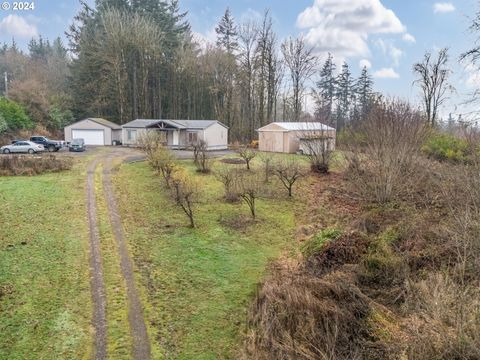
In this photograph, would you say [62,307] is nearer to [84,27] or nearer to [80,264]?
[80,264]

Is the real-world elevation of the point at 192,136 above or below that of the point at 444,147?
above

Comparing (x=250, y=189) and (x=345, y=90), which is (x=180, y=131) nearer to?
(x=250, y=189)

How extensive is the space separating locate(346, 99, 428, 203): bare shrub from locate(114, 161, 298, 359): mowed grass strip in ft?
13.4

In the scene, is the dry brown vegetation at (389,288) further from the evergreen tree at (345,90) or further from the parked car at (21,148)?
the evergreen tree at (345,90)

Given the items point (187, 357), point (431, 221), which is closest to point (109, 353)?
point (187, 357)

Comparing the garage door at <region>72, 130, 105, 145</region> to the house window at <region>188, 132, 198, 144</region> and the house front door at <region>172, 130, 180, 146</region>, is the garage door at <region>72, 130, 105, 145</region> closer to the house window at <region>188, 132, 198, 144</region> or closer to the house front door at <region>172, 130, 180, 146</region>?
the house front door at <region>172, 130, 180, 146</region>

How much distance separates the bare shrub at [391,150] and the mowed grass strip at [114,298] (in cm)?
1134

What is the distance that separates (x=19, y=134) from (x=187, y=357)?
39108 mm

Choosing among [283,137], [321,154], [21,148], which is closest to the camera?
[321,154]

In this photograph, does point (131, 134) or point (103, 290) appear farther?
point (131, 134)

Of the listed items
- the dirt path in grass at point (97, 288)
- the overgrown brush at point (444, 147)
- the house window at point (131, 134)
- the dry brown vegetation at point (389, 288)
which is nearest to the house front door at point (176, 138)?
the house window at point (131, 134)

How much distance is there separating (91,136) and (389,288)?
38.6m

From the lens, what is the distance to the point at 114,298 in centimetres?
929

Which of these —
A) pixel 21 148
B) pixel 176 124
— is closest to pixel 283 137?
pixel 176 124
